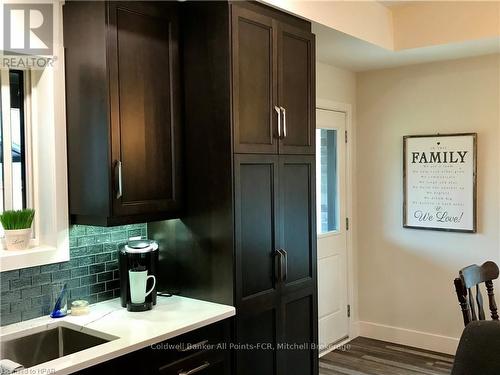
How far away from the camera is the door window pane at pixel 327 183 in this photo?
4027mm

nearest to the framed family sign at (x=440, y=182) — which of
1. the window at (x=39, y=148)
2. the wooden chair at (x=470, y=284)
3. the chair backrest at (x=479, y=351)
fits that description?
the wooden chair at (x=470, y=284)

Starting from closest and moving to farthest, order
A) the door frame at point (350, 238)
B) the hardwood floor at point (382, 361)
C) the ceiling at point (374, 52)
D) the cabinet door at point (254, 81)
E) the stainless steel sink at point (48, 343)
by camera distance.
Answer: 1. the stainless steel sink at point (48, 343)
2. the cabinet door at point (254, 81)
3. the ceiling at point (374, 52)
4. the hardwood floor at point (382, 361)
5. the door frame at point (350, 238)

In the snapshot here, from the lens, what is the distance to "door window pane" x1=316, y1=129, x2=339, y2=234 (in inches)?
159

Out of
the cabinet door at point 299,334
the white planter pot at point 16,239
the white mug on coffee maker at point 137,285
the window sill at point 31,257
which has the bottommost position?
the cabinet door at point 299,334

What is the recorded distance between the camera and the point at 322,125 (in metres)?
3.95

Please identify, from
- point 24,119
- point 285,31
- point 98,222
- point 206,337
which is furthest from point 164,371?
point 285,31

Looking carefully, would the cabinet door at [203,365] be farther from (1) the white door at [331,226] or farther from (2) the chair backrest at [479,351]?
(1) the white door at [331,226]

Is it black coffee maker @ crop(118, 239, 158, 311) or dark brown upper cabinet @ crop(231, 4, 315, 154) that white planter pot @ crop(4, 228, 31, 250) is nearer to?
black coffee maker @ crop(118, 239, 158, 311)

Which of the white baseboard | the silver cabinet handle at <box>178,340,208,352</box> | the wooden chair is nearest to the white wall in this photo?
the white baseboard

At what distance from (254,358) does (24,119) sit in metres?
1.59

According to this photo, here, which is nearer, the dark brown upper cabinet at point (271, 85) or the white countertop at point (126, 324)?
the white countertop at point (126, 324)

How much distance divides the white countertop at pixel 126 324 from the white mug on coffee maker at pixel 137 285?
2.7 inches

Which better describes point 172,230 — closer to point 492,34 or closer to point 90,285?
point 90,285
